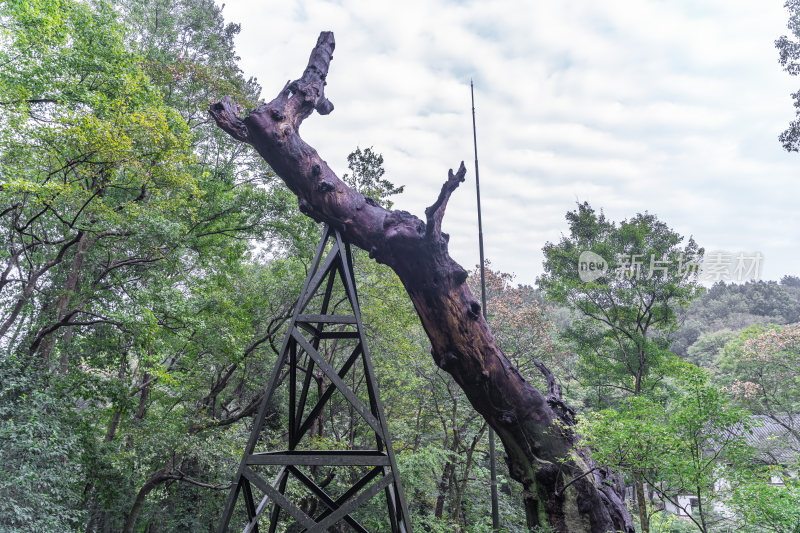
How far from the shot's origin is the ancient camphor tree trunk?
10.5 feet

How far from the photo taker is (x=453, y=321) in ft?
10.4

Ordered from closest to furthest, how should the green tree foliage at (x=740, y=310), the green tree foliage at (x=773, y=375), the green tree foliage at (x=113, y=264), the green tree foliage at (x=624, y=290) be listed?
1. the green tree foliage at (x=113, y=264)
2. the green tree foliage at (x=624, y=290)
3. the green tree foliage at (x=773, y=375)
4. the green tree foliage at (x=740, y=310)

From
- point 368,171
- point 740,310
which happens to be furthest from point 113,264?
point 740,310

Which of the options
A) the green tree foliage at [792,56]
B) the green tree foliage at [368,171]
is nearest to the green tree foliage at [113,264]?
the green tree foliage at [368,171]

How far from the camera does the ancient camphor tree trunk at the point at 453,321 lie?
3.20 metres

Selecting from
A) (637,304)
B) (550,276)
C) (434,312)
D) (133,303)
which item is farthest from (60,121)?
(637,304)

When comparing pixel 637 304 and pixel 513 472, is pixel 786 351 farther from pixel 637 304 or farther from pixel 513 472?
pixel 513 472

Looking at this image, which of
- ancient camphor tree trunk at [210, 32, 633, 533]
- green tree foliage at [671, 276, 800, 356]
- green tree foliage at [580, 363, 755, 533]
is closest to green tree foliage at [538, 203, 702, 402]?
green tree foliage at [580, 363, 755, 533]

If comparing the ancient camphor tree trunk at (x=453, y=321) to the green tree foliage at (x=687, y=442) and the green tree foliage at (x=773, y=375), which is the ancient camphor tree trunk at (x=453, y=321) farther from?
the green tree foliage at (x=773, y=375)

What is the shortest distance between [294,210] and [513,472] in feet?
Result: 21.6

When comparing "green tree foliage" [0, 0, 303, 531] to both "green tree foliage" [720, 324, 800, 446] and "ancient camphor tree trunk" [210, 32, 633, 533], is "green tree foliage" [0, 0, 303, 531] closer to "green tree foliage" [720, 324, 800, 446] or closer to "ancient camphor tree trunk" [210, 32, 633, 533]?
"ancient camphor tree trunk" [210, 32, 633, 533]

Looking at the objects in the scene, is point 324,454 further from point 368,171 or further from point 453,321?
point 368,171

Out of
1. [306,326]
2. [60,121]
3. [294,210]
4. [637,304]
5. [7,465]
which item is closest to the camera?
[306,326]

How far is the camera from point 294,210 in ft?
28.2
